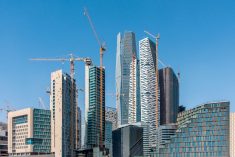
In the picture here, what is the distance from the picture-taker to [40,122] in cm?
19188

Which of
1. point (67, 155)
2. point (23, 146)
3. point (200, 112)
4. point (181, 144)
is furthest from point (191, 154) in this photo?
point (23, 146)

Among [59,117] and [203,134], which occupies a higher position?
[59,117]

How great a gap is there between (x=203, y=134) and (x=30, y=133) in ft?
262

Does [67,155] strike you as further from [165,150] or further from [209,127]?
[209,127]

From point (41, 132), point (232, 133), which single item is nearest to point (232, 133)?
point (232, 133)

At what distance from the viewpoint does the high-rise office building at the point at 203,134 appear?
425 feet

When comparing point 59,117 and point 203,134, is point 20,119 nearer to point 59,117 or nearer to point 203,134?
point 59,117

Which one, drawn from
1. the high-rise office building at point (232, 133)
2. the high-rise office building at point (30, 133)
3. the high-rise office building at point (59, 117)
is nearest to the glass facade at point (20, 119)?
the high-rise office building at point (30, 133)

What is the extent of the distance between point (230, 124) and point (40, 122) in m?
92.0

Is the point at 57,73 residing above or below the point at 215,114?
above

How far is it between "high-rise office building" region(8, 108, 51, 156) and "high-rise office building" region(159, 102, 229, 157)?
210 feet

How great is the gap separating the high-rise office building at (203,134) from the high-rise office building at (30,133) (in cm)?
6413

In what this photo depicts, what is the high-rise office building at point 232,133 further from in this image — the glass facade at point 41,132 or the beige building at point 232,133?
the glass facade at point 41,132

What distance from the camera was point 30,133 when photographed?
18725 cm
